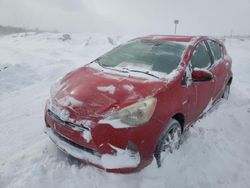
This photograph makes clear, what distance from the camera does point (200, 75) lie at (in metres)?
3.51

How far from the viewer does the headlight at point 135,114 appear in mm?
2688

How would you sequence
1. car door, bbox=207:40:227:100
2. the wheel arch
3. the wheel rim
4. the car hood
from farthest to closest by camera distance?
car door, bbox=207:40:227:100 → the wheel arch → the wheel rim → the car hood

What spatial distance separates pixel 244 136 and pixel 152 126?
2.46m

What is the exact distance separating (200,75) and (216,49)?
6.21 ft

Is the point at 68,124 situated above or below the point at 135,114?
below

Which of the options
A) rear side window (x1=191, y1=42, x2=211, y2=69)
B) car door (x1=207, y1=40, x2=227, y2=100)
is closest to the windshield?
rear side window (x1=191, y1=42, x2=211, y2=69)

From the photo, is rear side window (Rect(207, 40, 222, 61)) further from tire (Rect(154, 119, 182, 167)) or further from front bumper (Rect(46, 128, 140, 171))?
Answer: front bumper (Rect(46, 128, 140, 171))

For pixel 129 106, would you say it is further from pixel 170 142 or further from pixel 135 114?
pixel 170 142

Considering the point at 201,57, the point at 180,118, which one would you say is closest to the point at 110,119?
the point at 180,118

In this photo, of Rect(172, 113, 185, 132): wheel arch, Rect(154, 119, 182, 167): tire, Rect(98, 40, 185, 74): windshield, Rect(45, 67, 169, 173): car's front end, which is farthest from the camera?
Rect(98, 40, 185, 74): windshield

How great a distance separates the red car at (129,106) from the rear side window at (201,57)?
2cm

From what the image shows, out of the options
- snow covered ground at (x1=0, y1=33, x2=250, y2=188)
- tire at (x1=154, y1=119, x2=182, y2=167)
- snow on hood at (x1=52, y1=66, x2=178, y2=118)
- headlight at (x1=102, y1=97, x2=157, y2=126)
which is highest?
snow on hood at (x1=52, y1=66, x2=178, y2=118)

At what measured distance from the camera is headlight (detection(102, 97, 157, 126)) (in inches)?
106

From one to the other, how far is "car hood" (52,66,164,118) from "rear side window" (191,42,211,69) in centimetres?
103
